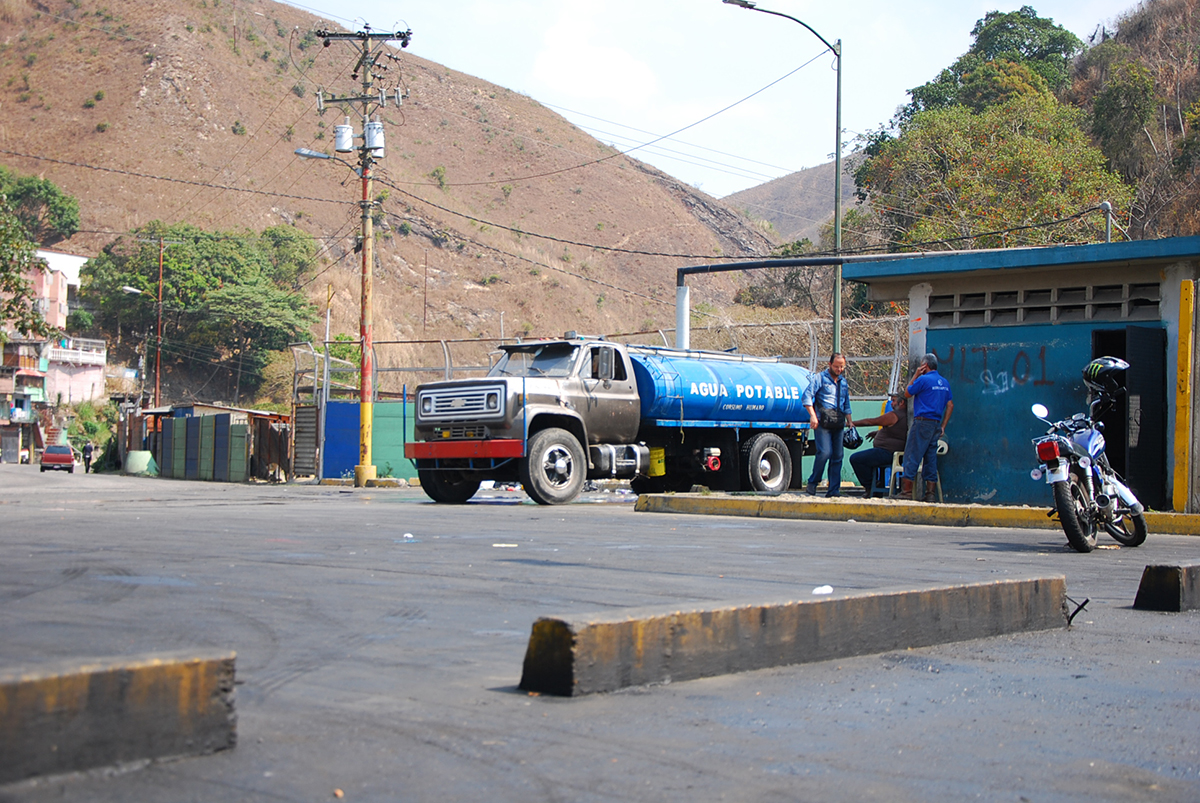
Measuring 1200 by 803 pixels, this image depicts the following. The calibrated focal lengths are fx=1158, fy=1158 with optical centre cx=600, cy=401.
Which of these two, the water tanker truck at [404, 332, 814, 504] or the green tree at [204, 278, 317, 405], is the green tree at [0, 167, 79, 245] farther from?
the water tanker truck at [404, 332, 814, 504]

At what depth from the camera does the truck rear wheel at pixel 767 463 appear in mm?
19109

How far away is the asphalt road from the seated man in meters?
6.65

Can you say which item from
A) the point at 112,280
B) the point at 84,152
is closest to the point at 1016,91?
the point at 112,280

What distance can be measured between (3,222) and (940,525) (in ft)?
56.6

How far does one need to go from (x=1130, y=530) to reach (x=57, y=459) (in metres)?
52.4

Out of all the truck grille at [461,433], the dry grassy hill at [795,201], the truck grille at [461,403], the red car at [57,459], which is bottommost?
the red car at [57,459]

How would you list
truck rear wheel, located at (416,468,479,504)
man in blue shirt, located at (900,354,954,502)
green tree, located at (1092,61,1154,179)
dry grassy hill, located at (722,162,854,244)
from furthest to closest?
1. dry grassy hill, located at (722,162,854,244)
2. green tree, located at (1092,61,1154,179)
3. truck rear wheel, located at (416,468,479,504)
4. man in blue shirt, located at (900,354,954,502)

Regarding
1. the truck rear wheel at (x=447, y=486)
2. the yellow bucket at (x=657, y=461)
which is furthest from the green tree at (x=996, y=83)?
the truck rear wheel at (x=447, y=486)

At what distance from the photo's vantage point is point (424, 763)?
10.4 feet

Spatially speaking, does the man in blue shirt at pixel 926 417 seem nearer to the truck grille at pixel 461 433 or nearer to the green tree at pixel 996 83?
the truck grille at pixel 461 433

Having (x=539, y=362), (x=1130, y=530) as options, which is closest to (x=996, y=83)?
(x=539, y=362)

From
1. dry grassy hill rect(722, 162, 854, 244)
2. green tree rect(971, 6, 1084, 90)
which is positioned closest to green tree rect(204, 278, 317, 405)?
green tree rect(971, 6, 1084, 90)

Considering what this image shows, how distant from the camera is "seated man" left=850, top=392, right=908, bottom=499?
1557 cm

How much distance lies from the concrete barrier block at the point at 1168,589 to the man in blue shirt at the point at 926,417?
24.1ft
